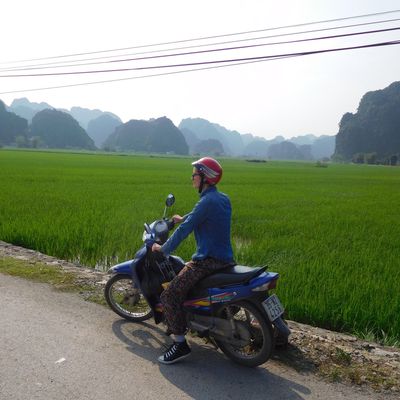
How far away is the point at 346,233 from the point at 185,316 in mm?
5816

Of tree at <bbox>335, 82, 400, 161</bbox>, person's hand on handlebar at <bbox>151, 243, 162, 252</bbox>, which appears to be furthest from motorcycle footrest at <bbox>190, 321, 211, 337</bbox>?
tree at <bbox>335, 82, 400, 161</bbox>

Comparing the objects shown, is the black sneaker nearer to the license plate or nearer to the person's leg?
the person's leg

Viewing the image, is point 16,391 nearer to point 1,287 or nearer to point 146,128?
point 1,287

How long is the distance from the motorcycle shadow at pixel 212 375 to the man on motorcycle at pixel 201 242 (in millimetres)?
146

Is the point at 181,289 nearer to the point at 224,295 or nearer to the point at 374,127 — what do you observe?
the point at 224,295

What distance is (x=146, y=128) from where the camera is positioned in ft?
493

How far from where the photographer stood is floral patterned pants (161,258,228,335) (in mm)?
2984

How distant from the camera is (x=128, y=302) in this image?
12.7 ft

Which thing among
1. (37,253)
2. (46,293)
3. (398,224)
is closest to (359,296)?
(46,293)

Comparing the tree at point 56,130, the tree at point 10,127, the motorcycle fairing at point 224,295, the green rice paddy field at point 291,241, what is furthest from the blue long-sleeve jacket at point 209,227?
the tree at point 56,130

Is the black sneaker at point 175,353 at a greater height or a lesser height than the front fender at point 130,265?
lesser

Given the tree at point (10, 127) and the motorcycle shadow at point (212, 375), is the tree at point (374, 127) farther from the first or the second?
the motorcycle shadow at point (212, 375)

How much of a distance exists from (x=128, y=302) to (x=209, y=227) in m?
1.45

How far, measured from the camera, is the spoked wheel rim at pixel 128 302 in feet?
12.2
